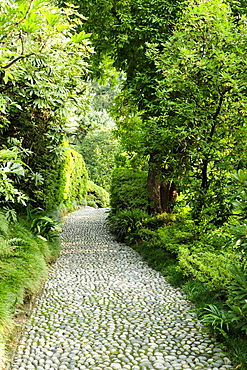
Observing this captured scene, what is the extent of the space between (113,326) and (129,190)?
5.25 m

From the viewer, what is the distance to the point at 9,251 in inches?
170

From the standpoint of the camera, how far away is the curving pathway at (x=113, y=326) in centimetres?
299

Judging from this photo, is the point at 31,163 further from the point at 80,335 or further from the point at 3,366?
the point at 3,366

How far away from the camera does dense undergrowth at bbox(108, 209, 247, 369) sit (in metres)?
3.03

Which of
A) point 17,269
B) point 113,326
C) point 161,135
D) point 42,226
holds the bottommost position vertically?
point 113,326

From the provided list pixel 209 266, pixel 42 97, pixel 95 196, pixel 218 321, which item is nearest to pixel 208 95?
pixel 42 97

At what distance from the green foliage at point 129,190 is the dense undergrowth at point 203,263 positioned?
0.35m

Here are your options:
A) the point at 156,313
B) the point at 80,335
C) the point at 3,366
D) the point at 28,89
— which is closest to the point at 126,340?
the point at 80,335

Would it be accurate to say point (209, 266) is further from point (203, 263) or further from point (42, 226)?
point (42, 226)

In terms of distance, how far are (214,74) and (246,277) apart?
3.41 metres

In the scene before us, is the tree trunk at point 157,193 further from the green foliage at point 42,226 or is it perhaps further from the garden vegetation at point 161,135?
the green foliage at point 42,226

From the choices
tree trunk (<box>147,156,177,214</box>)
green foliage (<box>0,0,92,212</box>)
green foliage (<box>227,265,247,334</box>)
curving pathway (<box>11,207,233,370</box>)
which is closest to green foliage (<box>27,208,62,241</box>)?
green foliage (<box>0,0,92,212</box>)

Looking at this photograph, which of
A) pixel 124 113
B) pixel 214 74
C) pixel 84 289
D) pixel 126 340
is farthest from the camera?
pixel 124 113

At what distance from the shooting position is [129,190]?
8766 millimetres
